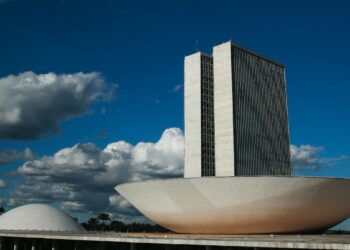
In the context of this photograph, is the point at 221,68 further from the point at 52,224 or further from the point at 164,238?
the point at 164,238

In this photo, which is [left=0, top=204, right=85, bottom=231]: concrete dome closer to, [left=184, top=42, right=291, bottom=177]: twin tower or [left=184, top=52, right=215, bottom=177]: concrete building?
[left=184, top=52, right=215, bottom=177]: concrete building

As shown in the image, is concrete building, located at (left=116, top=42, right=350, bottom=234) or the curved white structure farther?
concrete building, located at (left=116, top=42, right=350, bottom=234)

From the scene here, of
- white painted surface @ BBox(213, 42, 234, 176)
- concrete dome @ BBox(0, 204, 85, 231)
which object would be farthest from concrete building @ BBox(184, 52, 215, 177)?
concrete dome @ BBox(0, 204, 85, 231)

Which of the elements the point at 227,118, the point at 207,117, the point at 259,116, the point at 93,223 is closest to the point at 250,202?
the point at 227,118

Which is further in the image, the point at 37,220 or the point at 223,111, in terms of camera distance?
the point at 223,111

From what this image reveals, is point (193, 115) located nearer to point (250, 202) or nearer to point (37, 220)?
point (37, 220)

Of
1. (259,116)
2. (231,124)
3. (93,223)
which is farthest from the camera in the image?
(93,223)

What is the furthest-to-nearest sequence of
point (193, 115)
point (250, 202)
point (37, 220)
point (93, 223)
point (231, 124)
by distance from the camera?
point (93, 223), point (193, 115), point (231, 124), point (37, 220), point (250, 202)

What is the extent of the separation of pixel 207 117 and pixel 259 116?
1447cm

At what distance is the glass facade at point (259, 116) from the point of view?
103 metres

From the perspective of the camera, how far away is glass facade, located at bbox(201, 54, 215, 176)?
332 ft

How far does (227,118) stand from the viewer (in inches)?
4045

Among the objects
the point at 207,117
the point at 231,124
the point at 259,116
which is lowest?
the point at 231,124

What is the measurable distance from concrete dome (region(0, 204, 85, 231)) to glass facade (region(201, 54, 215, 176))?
3873 cm
